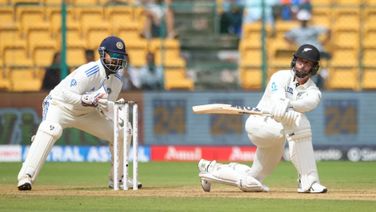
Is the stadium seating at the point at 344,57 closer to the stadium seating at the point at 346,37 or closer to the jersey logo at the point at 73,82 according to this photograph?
the stadium seating at the point at 346,37

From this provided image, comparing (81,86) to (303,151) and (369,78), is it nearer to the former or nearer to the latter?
(303,151)

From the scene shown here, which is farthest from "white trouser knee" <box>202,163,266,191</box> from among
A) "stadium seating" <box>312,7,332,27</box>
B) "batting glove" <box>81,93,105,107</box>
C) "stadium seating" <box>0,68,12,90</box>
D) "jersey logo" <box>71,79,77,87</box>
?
"stadium seating" <box>0,68,12,90</box>

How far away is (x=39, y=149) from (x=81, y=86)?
74 centimetres


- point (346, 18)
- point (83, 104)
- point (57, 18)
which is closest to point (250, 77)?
point (346, 18)

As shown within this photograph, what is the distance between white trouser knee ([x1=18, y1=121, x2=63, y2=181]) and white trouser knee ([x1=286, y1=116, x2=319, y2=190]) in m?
2.34

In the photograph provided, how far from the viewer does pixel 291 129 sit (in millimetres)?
9367

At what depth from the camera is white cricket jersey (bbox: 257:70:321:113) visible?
30.5 feet

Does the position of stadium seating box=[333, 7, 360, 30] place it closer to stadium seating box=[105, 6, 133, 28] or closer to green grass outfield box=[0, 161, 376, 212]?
stadium seating box=[105, 6, 133, 28]

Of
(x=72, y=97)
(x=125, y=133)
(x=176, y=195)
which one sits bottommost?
(x=176, y=195)

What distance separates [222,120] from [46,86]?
2946 mm

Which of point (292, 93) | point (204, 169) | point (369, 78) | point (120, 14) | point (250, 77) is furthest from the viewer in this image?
point (120, 14)

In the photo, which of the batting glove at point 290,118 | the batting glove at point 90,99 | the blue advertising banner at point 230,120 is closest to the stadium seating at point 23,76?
the blue advertising banner at point 230,120

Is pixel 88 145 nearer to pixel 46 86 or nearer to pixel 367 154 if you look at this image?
pixel 46 86

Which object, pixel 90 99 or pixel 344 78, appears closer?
pixel 90 99
